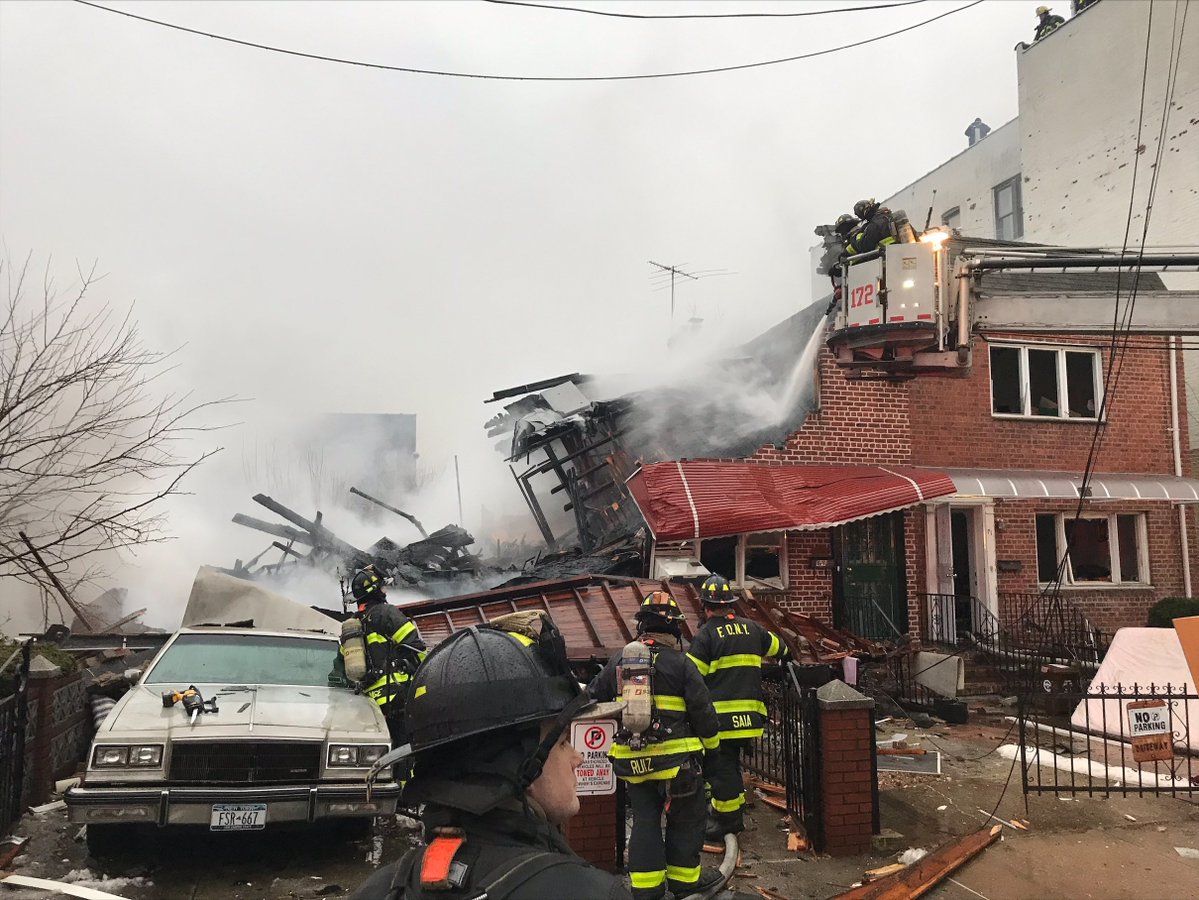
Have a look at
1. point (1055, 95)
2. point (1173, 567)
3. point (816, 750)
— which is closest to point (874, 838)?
point (816, 750)

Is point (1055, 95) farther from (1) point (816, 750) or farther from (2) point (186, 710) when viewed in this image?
(2) point (186, 710)

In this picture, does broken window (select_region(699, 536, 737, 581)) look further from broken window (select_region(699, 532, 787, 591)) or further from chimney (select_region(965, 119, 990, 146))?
chimney (select_region(965, 119, 990, 146))

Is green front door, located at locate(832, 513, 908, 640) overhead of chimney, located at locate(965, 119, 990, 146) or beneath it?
beneath

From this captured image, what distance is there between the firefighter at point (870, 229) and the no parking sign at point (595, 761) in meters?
4.24

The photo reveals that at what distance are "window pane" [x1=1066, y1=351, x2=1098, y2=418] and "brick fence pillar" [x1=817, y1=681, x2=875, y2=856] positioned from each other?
10.6 m

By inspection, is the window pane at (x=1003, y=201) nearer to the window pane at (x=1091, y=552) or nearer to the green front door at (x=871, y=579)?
the window pane at (x=1091, y=552)

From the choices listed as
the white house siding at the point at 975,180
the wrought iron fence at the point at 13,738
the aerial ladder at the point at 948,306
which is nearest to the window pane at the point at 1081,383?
the aerial ladder at the point at 948,306

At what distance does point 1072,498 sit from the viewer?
485 inches

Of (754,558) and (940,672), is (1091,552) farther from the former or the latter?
(754,558)

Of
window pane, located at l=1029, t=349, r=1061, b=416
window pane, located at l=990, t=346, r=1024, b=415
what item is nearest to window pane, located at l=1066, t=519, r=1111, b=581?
window pane, located at l=1029, t=349, r=1061, b=416

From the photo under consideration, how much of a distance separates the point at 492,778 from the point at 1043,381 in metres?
14.2

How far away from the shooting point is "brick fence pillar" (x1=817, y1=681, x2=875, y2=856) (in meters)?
5.09

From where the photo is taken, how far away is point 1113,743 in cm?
837

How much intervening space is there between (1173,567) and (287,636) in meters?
13.5
